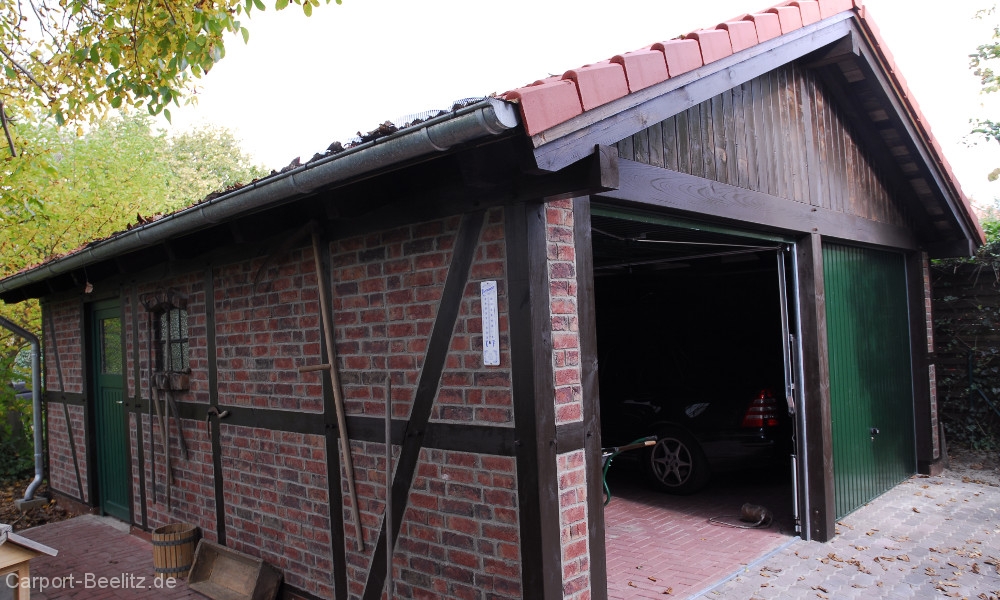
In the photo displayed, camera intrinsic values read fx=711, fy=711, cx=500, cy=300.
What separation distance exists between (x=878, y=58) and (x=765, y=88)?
157cm

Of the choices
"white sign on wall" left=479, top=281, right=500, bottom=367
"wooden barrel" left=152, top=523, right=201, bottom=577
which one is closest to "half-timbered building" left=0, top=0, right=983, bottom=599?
"white sign on wall" left=479, top=281, right=500, bottom=367

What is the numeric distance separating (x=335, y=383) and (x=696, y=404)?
12.3 ft

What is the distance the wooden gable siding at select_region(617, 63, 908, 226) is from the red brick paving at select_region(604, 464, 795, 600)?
104 inches

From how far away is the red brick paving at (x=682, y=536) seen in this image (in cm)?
471

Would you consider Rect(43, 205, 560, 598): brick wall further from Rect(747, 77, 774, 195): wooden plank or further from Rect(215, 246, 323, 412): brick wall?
Rect(747, 77, 774, 195): wooden plank

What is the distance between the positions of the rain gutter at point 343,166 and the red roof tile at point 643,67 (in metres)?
0.83

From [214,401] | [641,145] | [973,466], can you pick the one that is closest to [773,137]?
[641,145]

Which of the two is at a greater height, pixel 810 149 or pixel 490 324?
pixel 810 149

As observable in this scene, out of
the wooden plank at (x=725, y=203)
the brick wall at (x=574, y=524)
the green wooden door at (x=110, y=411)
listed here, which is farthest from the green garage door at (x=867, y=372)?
the green wooden door at (x=110, y=411)

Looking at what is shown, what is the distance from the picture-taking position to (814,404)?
223 inches

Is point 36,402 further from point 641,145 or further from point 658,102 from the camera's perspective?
point 658,102

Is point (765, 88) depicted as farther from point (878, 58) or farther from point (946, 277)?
point (946, 277)

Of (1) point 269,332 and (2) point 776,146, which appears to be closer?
(1) point 269,332

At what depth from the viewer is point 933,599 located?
443 cm
